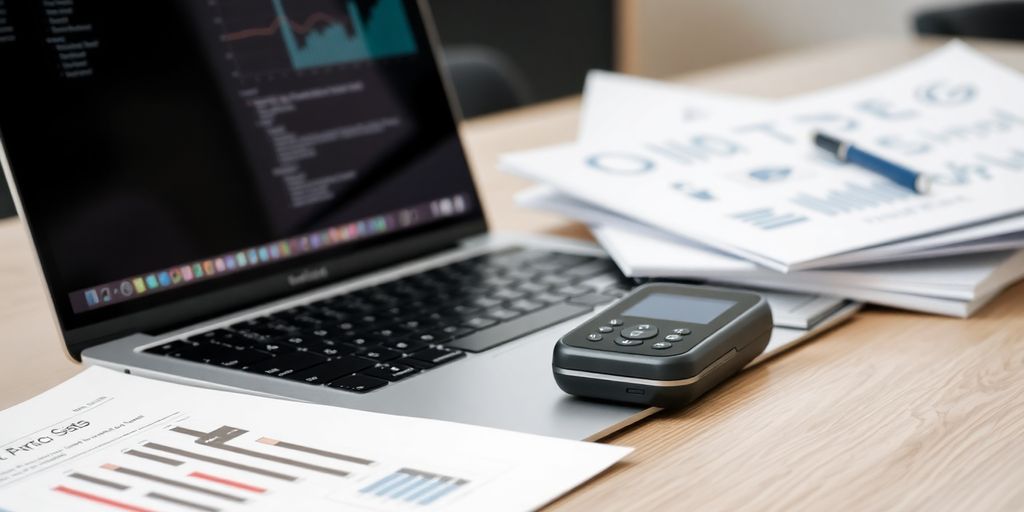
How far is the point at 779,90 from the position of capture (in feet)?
5.05

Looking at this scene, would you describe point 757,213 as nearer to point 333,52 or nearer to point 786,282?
point 786,282

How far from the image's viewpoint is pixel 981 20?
2467 millimetres

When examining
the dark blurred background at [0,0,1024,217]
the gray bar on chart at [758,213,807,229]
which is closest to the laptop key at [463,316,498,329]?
the gray bar on chart at [758,213,807,229]

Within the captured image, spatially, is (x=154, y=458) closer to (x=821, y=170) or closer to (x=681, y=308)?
(x=681, y=308)

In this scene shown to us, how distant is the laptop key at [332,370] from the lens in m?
0.60

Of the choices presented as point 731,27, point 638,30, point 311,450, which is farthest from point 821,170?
point 638,30

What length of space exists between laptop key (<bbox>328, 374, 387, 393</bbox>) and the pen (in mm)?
444

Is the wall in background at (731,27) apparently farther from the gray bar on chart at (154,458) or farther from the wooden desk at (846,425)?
the gray bar on chart at (154,458)

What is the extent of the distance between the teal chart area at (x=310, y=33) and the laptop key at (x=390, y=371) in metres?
0.30

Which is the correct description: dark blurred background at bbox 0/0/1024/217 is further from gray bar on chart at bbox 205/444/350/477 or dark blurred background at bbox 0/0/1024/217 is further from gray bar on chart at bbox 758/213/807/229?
gray bar on chart at bbox 205/444/350/477

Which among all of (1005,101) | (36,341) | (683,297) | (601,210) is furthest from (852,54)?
(36,341)

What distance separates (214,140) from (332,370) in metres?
0.25

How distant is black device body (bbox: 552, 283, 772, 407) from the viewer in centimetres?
54

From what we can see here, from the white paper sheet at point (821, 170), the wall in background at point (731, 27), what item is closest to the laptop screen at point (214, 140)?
the white paper sheet at point (821, 170)
